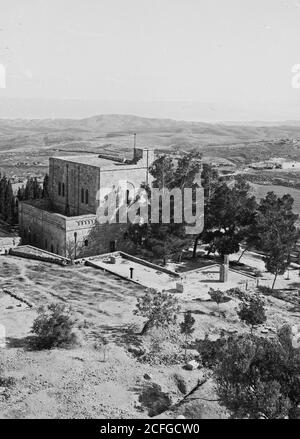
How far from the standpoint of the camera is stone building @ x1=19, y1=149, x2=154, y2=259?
48094 mm

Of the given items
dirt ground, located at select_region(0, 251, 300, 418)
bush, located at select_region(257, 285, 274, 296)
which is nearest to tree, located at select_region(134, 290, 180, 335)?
dirt ground, located at select_region(0, 251, 300, 418)

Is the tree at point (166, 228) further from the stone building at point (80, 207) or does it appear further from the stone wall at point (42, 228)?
the stone wall at point (42, 228)

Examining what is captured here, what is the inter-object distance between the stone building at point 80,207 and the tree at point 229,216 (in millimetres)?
7522

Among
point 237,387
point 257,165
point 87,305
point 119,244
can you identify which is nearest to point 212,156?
point 257,165

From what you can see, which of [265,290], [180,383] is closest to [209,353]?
[180,383]

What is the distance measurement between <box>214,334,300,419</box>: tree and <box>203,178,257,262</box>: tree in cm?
2869

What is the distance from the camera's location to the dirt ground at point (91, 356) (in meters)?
22.6

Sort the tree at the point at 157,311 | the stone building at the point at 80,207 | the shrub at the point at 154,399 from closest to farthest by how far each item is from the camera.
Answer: the shrub at the point at 154,399
the tree at the point at 157,311
the stone building at the point at 80,207

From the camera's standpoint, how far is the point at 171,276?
4378cm

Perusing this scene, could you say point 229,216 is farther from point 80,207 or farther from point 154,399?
point 154,399

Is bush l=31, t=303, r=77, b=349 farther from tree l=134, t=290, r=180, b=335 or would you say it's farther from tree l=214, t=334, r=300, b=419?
tree l=214, t=334, r=300, b=419

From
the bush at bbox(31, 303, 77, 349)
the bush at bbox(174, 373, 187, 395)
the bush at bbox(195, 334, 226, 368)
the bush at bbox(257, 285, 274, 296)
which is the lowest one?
the bush at bbox(257, 285, 274, 296)

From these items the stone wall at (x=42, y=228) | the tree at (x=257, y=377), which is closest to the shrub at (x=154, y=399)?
the tree at (x=257, y=377)

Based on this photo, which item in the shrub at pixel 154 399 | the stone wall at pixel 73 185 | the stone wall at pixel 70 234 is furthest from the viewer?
the stone wall at pixel 73 185
